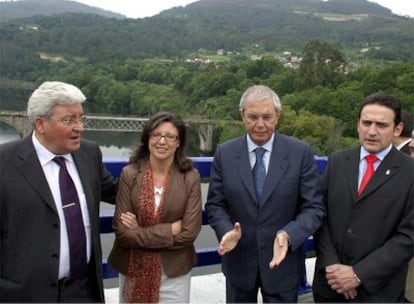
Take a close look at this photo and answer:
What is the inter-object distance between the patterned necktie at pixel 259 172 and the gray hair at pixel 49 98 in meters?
0.89

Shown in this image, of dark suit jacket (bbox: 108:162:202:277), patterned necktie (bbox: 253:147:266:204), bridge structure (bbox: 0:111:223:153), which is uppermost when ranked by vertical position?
patterned necktie (bbox: 253:147:266:204)

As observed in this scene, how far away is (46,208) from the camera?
6.84ft

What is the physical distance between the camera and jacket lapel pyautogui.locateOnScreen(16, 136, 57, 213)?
2090mm

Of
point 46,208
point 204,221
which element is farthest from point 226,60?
point 46,208

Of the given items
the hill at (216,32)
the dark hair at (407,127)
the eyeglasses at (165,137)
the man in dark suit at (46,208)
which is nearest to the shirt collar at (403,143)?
the dark hair at (407,127)

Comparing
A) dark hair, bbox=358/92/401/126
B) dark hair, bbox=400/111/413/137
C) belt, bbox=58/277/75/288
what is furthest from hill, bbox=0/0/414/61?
belt, bbox=58/277/75/288

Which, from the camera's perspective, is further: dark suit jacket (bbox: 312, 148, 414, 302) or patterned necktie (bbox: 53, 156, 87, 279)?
dark suit jacket (bbox: 312, 148, 414, 302)

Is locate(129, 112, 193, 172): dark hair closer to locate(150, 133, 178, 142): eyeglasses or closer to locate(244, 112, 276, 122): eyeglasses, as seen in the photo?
locate(150, 133, 178, 142): eyeglasses

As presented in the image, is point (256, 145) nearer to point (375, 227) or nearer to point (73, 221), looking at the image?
point (375, 227)

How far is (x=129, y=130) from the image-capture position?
43156 millimetres

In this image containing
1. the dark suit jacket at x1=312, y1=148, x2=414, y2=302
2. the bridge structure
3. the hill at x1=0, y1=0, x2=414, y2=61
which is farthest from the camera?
the hill at x1=0, y1=0, x2=414, y2=61

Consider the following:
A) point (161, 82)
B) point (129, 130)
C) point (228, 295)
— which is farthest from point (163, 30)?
point (228, 295)

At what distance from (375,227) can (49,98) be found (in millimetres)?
1526

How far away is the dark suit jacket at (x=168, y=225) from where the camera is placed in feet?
7.63
